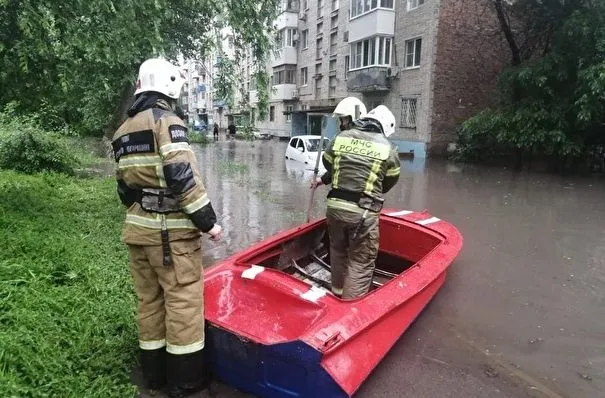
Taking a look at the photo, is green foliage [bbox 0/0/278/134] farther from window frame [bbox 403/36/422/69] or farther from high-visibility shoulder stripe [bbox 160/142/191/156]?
window frame [bbox 403/36/422/69]

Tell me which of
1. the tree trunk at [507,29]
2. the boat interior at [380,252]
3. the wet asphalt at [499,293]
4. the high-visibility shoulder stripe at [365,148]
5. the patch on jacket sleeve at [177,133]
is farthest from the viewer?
the tree trunk at [507,29]

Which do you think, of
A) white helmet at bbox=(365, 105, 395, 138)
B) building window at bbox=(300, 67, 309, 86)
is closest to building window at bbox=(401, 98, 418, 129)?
building window at bbox=(300, 67, 309, 86)

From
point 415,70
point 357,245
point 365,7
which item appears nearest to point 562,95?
point 415,70

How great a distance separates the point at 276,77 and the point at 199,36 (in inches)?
1183

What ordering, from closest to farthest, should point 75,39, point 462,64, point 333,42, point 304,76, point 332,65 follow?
point 75,39 < point 462,64 < point 333,42 < point 332,65 < point 304,76

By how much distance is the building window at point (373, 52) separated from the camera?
82.2 ft

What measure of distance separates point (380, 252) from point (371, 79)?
21.2m

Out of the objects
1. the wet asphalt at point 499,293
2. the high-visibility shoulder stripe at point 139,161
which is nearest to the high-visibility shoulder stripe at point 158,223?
the high-visibility shoulder stripe at point 139,161

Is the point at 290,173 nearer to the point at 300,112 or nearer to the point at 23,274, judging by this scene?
the point at 23,274

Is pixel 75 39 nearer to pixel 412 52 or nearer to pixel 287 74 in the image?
pixel 412 52

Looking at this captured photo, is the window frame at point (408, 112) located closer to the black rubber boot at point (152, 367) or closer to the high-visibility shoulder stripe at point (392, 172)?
the high-visibility shoulder stripe at point (392, 172)

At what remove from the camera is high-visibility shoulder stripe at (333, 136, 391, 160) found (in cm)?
396

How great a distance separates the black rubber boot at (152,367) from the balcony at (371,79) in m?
23.6

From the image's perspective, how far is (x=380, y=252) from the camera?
17.7ft
